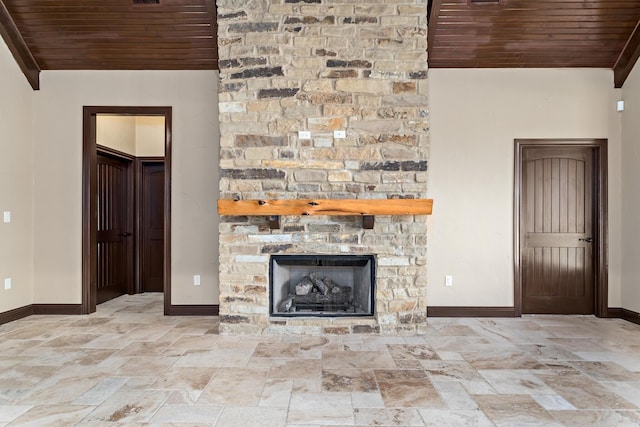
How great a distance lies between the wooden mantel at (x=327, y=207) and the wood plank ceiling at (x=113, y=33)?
74.6 inches

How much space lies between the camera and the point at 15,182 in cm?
432

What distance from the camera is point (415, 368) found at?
9.68 feet

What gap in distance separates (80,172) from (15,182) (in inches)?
24.5

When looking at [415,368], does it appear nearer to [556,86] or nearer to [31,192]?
[556,86]

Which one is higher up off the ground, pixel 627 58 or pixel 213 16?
pixel 213 16

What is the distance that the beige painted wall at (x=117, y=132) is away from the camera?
5.19m

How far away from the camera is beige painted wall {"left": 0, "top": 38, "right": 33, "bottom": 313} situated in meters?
4.17

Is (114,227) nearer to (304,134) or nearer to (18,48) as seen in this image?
(18,48)

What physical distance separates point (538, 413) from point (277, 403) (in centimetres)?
151

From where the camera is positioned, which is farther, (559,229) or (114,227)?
(114,227)

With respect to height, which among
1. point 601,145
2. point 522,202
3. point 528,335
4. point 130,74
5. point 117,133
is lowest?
point 528,335

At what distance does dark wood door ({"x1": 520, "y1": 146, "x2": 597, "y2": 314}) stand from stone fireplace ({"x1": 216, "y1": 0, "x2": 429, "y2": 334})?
1667 mm

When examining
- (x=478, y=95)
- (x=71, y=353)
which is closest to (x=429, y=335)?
(x=478, y=95)

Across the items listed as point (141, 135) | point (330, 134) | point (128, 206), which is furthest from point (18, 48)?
point (330, 134)
